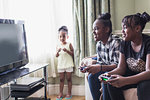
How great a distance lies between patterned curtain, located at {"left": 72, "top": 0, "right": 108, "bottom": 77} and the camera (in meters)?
2.61

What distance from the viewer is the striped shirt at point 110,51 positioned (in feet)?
6.23

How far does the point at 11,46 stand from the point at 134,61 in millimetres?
1248

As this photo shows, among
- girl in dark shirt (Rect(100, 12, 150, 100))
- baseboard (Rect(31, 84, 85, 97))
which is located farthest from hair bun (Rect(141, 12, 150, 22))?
baseboard (Rect(31, 84, 85, 97))

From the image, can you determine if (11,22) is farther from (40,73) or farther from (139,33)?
(139,33)

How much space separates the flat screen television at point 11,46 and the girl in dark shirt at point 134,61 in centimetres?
103

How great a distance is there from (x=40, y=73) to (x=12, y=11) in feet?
3.14

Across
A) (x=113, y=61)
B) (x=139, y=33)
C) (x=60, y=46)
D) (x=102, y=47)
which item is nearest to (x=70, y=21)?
(x=60, y=46)

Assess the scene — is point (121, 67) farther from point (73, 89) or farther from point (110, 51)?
point (73, 89)

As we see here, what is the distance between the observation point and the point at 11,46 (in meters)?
2.08

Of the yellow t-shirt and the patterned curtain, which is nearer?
the patterned curtain

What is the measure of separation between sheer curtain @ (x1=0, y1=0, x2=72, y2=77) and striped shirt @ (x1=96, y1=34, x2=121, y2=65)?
961mm

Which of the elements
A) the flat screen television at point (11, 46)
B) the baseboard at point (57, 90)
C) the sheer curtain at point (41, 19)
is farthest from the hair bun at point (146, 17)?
the baseboard at point (57, 90)

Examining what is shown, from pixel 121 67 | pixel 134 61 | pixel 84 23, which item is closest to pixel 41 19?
pixel 84 23

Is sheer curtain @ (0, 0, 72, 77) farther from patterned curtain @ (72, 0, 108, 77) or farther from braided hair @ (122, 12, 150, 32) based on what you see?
braided hair @ (122, 12, 150, 32)
